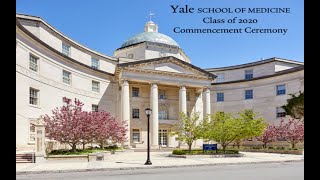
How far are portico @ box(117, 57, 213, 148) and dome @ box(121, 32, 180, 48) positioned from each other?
10578 millimetres

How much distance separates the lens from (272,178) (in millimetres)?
14242

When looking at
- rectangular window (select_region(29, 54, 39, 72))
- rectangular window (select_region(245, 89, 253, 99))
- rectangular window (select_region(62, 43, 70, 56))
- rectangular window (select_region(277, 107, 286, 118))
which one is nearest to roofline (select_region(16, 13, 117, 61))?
rectangular window (select_region(62, 43, 70, 56))

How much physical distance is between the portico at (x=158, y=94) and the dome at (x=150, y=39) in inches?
416

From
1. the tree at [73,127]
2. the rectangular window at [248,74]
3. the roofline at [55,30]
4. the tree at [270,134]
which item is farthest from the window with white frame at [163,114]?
the tree at [73,127]

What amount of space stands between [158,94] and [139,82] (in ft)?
14.6

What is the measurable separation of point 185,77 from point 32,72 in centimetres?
2283

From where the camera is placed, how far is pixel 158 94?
50969 millimetres

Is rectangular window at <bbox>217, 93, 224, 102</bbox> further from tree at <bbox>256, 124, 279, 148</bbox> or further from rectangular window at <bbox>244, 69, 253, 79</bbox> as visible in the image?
tree at <bbox>256, 124, 279, 148</bbox>

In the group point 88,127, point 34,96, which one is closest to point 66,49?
point 34,96

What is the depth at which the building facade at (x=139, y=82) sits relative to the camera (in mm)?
34406

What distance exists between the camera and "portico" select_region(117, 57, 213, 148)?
4576cm

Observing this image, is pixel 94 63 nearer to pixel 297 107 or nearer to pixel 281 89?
pixel 297 107
